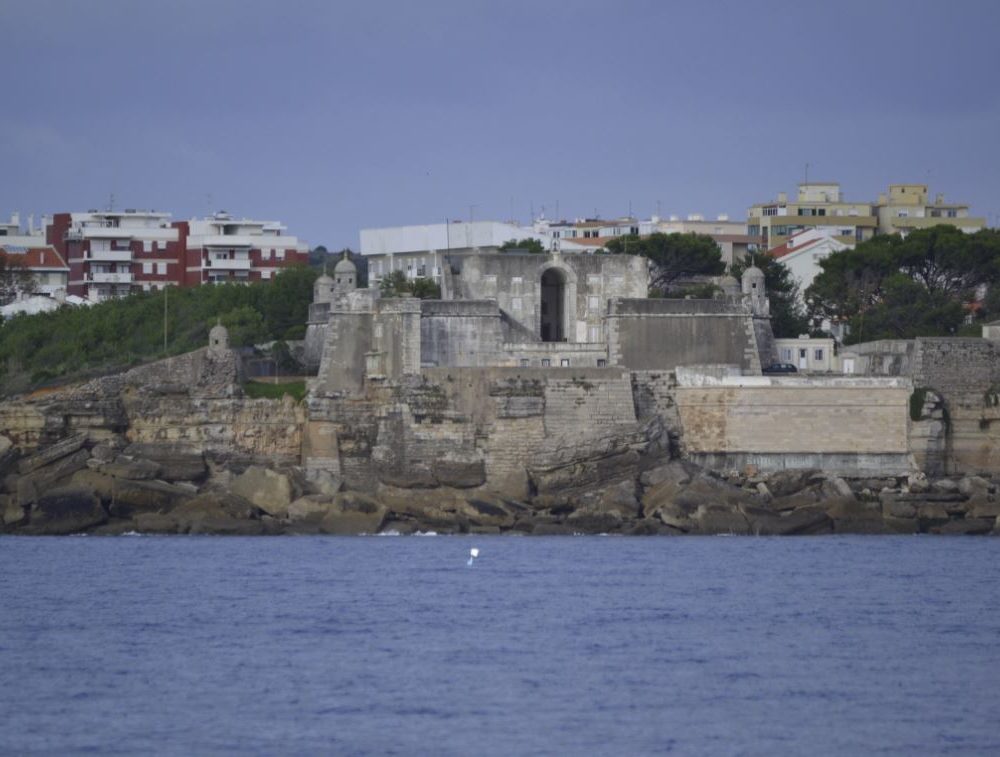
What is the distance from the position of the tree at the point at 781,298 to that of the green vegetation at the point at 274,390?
16.3m

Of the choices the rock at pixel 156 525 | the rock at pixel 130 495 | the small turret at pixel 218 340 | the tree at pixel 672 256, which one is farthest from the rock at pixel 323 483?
the tree at pixel 672 256

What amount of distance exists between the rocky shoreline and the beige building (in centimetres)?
4424

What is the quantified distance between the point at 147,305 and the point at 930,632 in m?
40.8

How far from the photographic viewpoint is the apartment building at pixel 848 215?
10188cm

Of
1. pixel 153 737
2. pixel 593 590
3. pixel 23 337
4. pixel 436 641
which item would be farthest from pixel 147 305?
pixel 153 737

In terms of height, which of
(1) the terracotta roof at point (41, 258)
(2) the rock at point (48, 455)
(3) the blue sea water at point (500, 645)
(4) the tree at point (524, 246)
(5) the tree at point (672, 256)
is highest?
(1) the terracotta roof at point (41, 258)

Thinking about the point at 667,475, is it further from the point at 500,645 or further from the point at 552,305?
the point at 500,645

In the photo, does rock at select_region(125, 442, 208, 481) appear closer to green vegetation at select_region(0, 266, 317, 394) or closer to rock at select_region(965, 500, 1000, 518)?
green vegetation at select_region(0, 266, 317, 394)

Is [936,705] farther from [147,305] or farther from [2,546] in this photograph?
[147,305]

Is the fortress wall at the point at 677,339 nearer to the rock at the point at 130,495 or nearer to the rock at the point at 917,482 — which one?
the rock at the point at 917,482

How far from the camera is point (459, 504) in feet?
182

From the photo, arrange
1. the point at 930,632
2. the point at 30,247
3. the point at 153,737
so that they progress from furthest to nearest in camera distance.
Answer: the point at 30,247 → the point at 930,632 → the point at 153,737

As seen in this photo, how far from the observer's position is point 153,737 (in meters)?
31.8

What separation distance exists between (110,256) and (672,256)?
32.4 m
